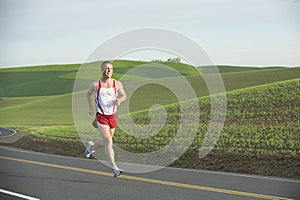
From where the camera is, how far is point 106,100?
2678 mm

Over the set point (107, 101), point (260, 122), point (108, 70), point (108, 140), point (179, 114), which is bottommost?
point (108, 140)

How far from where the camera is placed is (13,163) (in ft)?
35.9

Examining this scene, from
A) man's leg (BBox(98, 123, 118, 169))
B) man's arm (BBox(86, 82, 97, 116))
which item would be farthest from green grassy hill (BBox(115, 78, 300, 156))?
man's arm (BBox(86, 82, 97, 116))

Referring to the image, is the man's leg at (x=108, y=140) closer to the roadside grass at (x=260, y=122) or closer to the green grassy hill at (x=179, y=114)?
the green grassy hill at (x=179, y=114)

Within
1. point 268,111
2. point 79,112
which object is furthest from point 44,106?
point 268,111

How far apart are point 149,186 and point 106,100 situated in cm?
561

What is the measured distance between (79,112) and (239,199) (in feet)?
14.4

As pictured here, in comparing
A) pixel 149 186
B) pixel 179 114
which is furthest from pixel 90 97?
pixel 149 186

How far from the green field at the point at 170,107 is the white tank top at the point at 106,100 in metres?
0.22

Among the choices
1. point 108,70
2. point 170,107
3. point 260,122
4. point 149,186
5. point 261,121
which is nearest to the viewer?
point 108,70

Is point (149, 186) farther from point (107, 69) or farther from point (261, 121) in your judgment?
point (261, 121)

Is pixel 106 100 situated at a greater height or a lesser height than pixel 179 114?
lesser

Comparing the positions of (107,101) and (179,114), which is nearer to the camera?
(107,101)

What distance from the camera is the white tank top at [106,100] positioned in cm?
266
